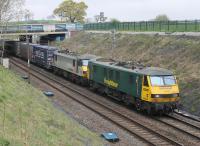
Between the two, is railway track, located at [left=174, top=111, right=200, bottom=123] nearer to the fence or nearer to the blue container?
the fence

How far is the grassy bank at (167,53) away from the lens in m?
32.6

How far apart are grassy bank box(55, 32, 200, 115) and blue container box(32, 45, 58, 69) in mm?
8266

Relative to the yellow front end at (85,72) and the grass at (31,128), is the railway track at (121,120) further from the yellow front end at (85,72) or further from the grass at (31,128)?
the grass at (31,128)

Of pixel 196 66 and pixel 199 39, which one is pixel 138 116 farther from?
pixel 199 39

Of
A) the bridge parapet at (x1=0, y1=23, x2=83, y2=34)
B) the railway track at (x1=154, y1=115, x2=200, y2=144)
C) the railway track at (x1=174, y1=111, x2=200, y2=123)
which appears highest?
the bridge parapet at (x1=0, y1=23, x2=83, y2=34)

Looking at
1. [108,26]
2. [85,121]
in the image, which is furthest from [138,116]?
[108,26]

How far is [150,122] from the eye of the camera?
1038 inches

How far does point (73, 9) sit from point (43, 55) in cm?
7612

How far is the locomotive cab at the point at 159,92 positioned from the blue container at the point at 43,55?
26.8m

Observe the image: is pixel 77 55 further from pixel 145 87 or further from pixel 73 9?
pixel 73 9

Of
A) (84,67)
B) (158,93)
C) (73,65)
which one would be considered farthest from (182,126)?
(73,65)

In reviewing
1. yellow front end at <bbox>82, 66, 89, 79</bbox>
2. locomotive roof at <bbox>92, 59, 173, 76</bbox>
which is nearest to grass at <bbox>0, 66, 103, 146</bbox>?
locomotive roof at <bbox>92, 59, 173, 76</bbox>

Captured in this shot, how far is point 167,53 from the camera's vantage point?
44625 millimetres

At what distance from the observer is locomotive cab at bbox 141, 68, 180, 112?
27.3m
